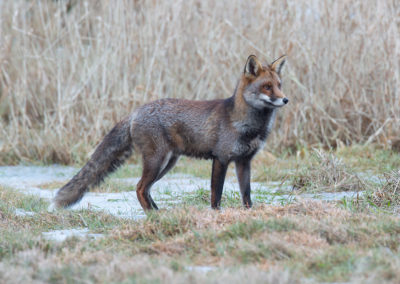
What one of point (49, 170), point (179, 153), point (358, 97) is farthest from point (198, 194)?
point (358, 97)

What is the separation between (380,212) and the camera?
4.32 meters

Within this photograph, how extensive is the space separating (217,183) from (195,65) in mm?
4229

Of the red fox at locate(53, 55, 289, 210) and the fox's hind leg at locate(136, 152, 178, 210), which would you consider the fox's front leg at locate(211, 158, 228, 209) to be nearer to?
the red fox at locate(53, 55, 289, 210)

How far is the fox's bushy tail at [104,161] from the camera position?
521 centimetres

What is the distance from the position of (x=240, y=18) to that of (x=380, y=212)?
529 cm

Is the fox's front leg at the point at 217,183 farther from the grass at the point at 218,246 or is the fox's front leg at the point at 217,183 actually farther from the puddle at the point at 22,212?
the puddle at the point at 22,212

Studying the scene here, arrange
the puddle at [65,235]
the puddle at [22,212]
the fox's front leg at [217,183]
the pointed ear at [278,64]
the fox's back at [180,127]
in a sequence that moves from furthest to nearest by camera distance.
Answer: the pointed ear at [278,64] → the fox's back at [180,127] → the fox's front leg at [217,183] → the puddle at [22,212] → the puddle at [65,235]

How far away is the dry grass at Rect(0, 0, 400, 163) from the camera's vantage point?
8.50 m

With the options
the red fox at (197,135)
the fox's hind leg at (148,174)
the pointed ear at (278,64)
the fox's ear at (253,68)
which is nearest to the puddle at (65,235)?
the red fox at (197,135)

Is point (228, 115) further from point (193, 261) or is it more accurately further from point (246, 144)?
point (193, 261)

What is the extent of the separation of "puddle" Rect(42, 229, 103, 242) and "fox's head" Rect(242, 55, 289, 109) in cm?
198

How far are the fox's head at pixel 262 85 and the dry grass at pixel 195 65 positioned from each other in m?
3.06

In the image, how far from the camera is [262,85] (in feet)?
17.2

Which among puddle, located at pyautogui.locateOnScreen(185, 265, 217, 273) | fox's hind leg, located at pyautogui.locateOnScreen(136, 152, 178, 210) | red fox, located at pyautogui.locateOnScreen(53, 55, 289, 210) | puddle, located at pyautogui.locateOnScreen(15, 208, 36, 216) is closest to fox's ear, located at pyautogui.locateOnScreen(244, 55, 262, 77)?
red fox, located at pyautogui.locateOnScreen(53, 55, 289, 210)
